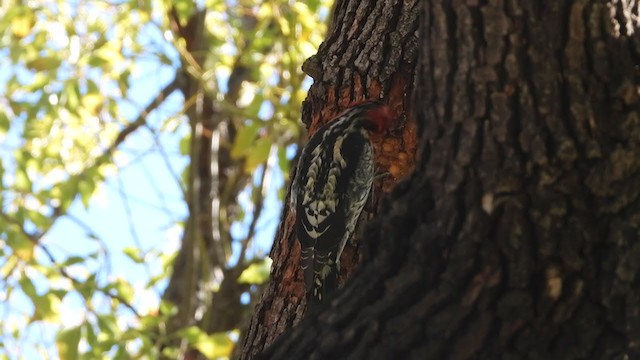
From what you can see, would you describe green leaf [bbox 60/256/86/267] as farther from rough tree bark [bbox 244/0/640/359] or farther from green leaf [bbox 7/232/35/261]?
rough tree bark [bbox 244/0/640/359]

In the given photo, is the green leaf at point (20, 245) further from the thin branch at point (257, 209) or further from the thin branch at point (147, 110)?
the thin branch at point (257, 209)

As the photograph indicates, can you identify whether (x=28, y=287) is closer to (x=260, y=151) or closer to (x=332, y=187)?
(x=260, y=151)

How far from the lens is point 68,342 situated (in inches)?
161

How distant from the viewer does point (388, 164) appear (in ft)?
9.95

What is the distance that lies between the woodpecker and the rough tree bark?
81 cm

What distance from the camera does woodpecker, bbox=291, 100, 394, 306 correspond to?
111 inches

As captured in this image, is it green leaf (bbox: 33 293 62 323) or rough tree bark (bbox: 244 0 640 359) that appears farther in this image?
green leaf (bbox: 33 293 62 323)

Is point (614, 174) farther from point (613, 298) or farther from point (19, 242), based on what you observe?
point (19, 242)

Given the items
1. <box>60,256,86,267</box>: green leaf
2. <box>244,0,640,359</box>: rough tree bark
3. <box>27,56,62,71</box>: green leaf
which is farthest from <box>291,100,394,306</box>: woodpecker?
<box>27,56,62,71</box>: green leaf

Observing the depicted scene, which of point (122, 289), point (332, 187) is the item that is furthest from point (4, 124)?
point (332, 187)

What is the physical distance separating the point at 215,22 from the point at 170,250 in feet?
4.16

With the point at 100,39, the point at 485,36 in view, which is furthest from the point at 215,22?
the point at 485,36

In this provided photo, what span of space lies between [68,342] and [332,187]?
152cm

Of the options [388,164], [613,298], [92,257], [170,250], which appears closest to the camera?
[613,298]
